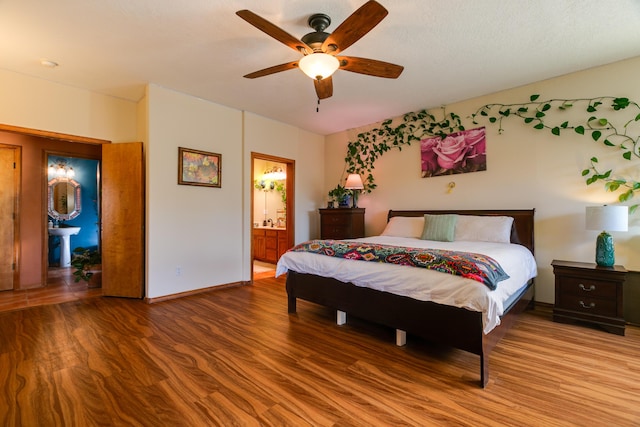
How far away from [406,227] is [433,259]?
6.46 ft

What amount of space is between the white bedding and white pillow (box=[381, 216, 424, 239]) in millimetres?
1050

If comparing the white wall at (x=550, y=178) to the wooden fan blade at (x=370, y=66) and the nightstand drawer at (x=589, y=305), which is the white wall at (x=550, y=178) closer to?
the nightstand drawer at (x=589, y=305)

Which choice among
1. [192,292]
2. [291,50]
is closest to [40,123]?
[192,292]

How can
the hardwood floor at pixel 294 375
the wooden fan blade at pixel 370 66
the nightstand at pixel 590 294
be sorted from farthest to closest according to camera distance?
1. the nightstand at pixel 590 294
2. the wooden fan blade at pixel 370 66
3. the hardwood floor at pixel 294 375

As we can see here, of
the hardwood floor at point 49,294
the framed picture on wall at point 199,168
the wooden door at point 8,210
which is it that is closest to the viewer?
the hardwood floor at point 49,294

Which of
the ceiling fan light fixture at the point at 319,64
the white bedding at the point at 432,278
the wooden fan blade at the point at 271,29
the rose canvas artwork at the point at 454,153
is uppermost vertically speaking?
the wooden fan blade at the point at 271,29


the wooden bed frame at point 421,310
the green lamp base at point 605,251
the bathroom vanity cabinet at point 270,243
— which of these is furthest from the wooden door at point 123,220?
the green lamp base at point 605,251

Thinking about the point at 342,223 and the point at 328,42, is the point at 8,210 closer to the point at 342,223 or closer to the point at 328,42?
the point at 342,223

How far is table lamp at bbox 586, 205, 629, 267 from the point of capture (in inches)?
104

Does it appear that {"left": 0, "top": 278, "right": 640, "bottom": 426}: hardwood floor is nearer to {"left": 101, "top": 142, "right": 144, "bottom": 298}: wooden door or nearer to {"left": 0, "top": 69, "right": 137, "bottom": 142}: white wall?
{"left": 101, "top": 142, "right": 144, "bottom": 298}: wooden door

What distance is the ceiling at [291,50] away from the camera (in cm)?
215

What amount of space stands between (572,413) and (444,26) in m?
2.76

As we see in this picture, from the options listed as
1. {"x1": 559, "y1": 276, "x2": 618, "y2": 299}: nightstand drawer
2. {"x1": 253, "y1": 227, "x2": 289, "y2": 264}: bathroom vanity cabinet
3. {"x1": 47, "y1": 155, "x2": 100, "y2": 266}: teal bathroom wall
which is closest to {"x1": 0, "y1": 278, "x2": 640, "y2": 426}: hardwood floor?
{"x1": 559, "y1": 276, "x2": 618, "y2": 299}: nightstand drawer

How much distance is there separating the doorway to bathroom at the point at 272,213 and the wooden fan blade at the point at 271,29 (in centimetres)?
284
